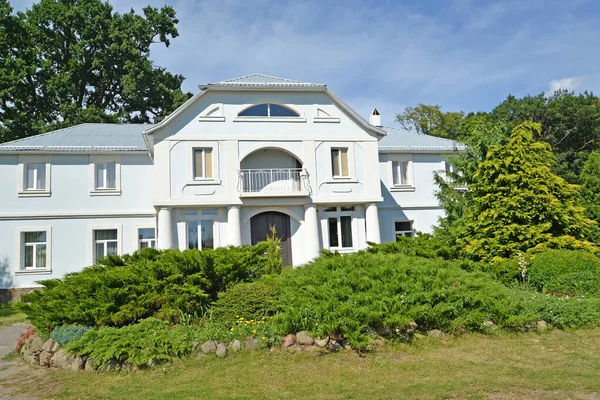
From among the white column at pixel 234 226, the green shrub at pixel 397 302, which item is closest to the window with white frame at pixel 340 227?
the white column at pixel 234 226

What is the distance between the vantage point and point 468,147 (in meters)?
17.6

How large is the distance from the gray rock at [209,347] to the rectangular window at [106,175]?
15.1 metres

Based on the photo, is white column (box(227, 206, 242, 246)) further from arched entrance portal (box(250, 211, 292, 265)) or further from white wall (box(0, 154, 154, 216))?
white wall (box(0, 154, 154, 216))

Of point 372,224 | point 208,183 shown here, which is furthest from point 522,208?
point 208,183

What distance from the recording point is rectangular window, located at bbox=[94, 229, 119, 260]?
21.2 meters

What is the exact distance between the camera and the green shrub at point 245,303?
934cm

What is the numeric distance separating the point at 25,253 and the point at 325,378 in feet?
58.6

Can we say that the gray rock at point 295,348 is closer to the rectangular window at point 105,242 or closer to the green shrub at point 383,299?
the green shrub at point 383,299

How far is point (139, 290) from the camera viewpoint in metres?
9.43

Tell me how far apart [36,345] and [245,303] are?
3985mm

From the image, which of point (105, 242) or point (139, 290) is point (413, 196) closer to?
point (105, 242)

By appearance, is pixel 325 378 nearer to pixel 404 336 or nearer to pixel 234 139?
pixel 404 336

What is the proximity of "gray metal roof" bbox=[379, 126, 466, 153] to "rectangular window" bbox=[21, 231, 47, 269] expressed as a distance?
15598 millimetres

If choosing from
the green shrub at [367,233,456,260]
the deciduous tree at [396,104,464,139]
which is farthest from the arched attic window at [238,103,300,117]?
the deciduous tree at [396,104,464,139]
